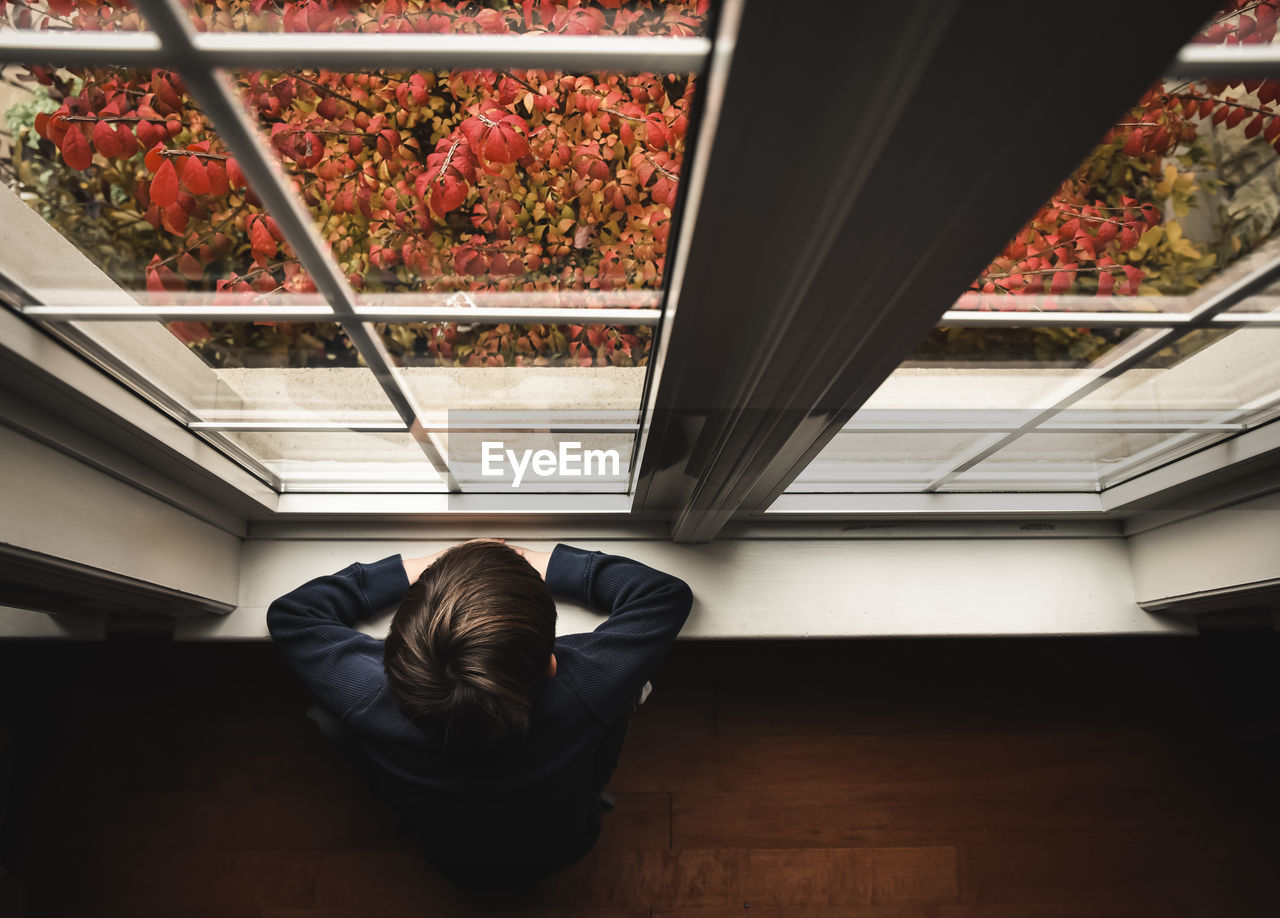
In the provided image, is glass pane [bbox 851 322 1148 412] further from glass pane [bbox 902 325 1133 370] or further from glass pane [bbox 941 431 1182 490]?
glass pane [bbox 941 431 1182 490]

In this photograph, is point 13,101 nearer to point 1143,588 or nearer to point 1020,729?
point 1143,588

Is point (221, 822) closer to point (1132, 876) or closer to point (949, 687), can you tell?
point (949, 687)

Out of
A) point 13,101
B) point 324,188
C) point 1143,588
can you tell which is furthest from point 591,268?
point 1143,588

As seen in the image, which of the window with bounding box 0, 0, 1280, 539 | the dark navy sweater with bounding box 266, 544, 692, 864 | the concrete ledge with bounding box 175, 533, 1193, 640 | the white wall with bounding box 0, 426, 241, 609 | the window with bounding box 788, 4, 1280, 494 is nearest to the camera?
the window with bounding box 0, 0, 1280, 539

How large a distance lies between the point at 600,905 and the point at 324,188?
1.45 m

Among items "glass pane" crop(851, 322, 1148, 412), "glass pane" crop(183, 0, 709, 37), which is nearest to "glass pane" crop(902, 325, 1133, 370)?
"glass pane" crop(851, 322, 1148, 412)

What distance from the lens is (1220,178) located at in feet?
1.87

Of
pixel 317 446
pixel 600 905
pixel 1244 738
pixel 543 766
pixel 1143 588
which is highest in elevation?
pixel 317 446

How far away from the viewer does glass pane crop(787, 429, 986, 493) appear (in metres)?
1.07

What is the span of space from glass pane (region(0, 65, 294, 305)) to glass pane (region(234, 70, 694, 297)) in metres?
0.06

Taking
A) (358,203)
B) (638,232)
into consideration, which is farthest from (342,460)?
(638,232)

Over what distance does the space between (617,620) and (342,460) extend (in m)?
0.56

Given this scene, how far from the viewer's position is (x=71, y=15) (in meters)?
0.41

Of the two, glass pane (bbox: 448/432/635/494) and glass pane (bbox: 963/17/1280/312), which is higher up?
glass pane (bbox: 963/17/1280/312)
